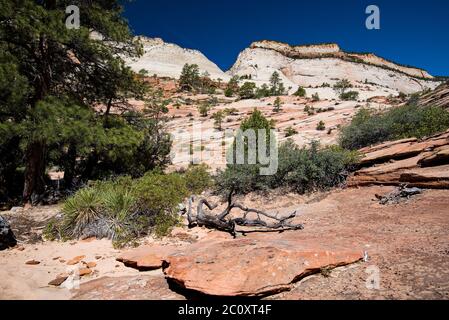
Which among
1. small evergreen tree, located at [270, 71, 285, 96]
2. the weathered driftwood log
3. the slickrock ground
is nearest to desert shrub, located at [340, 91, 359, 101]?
small evergreen tree, located at [270, 71, 285, 96]

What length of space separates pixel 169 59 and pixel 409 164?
89.0 m

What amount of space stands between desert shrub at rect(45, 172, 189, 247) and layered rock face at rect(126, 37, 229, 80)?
67.6 m

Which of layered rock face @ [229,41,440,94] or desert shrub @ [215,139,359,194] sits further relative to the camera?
layered rock face @ [229,41,440,94]

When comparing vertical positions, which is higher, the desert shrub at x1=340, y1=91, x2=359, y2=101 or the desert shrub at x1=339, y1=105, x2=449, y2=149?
the desert shrub at x1=340, y1=91, x2=359, y2=101

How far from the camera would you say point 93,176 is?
37.2 feet

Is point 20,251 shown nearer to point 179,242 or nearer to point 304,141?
point 179,242

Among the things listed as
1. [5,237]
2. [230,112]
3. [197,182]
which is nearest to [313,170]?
[197,182]

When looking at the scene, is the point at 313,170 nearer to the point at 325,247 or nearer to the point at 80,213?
the point at 325,247

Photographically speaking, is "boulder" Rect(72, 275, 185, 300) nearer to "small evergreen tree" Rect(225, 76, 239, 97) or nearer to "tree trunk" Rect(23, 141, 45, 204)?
"tree trunk" Rect(23, 141, 45, 204)

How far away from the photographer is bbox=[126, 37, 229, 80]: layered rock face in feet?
254

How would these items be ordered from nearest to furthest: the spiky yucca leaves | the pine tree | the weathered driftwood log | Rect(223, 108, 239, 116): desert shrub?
the weathered driftwood log → the spiky yucca leaves → the pine tree → Rect(223, 108, 239, 116): desert shrub

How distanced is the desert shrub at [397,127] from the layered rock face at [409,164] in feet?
7.71

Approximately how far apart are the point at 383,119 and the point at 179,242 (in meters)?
12.6
